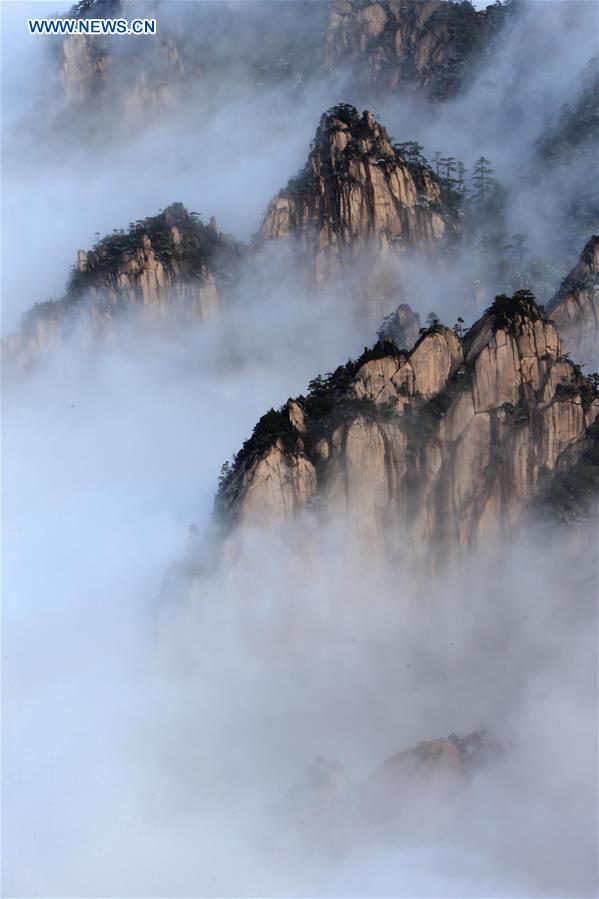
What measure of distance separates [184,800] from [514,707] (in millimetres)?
24754

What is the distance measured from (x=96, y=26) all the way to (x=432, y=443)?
8516 cm

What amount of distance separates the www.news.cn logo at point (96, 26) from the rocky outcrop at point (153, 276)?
31875 millimetres

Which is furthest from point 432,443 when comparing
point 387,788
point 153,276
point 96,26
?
point 96,26

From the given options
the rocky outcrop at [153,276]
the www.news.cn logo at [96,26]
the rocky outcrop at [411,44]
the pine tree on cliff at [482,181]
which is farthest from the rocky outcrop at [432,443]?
the www.news.cn logo at [96,26]

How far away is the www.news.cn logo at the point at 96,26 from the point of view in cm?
18962

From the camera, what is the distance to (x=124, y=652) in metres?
133

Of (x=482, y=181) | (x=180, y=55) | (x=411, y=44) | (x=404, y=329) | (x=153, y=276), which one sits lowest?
(x=404, y=329)

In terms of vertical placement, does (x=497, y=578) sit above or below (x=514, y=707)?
above

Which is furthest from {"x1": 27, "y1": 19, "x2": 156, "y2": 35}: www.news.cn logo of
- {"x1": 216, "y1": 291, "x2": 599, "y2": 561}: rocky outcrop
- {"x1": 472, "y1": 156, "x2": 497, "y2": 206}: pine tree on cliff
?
{"x1": 216, "y1": 291, "x2": 599, "y2": 561}: rocky outcrop

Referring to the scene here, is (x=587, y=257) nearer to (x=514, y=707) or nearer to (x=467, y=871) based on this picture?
(x=514, y=707)

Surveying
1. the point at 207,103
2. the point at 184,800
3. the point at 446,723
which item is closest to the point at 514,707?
the point at 446,723

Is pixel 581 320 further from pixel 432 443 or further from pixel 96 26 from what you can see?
pixel 96 26

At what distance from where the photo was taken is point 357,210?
156625 millimetres

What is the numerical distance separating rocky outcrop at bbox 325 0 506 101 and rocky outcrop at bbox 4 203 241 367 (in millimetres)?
31469
